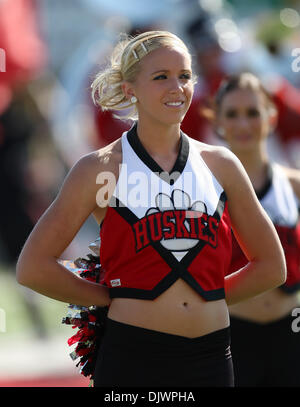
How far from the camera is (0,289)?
33.4ft

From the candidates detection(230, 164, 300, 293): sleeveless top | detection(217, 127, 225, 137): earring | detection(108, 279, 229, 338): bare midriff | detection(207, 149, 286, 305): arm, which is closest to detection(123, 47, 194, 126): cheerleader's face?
detection(207, 149, 286, 305): arm

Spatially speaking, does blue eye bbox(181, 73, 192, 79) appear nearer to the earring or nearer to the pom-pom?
the pom-pom

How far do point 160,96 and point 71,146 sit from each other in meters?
7.44

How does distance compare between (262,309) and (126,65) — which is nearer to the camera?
(126,65)

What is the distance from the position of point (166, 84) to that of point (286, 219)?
4.23 feet

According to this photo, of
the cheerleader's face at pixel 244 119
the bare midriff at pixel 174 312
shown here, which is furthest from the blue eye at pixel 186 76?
the cheerleader's face at pixel 244 119

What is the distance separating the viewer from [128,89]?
3.29 metres

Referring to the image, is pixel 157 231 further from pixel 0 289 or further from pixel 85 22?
pixel 85 22

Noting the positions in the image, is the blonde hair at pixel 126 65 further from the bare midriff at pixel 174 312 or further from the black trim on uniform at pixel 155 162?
the bare midriff at pixel 174 312

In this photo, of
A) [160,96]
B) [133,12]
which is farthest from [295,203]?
[133,12]

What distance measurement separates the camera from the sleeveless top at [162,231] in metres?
3.03

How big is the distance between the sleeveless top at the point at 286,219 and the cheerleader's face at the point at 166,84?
3.68 ft

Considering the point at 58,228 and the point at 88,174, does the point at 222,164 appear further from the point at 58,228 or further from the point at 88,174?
the point at 58,228

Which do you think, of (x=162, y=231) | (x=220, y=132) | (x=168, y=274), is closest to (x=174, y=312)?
(x=168, y=274)
